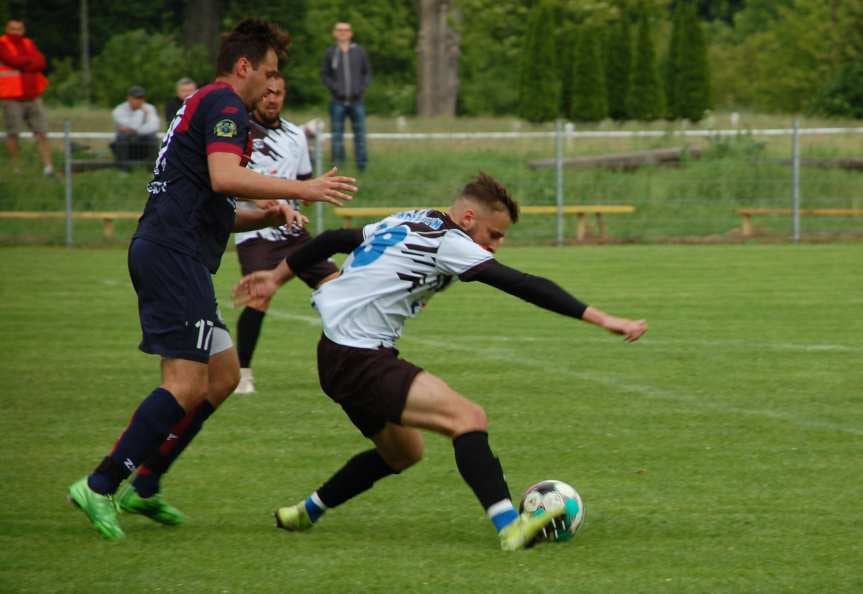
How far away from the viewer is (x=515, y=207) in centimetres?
590

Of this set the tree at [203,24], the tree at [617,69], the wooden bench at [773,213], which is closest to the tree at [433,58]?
the tree at [617,69]

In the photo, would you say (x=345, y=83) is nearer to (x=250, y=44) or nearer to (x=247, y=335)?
(x=247, y=335)

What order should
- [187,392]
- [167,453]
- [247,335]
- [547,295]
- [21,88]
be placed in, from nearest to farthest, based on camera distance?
1. [547,295]
2. [187,392]
3. [167,453]
4. [247,335]
5. [21,88]

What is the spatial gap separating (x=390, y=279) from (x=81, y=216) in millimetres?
17410

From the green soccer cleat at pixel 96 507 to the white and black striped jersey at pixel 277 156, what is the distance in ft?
13.3

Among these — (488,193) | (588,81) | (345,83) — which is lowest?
(588,81)

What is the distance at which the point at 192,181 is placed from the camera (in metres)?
5.91

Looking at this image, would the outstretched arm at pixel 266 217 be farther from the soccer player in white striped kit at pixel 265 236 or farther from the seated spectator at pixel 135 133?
the seated spectator at pixel 135 133

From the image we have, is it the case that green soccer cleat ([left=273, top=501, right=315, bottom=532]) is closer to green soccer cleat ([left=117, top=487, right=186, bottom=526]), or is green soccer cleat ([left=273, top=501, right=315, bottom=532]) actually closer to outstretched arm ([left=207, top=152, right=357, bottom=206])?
green soccer cleat ([left=117, top=487, right=186, bottom=526])

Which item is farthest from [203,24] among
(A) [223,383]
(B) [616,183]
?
(A) [223,383]

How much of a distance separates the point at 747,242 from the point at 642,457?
15.3 metres

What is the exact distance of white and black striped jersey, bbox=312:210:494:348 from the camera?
5.71 m

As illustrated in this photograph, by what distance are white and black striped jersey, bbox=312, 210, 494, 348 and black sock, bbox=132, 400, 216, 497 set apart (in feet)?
2.68

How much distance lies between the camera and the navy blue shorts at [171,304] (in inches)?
229
